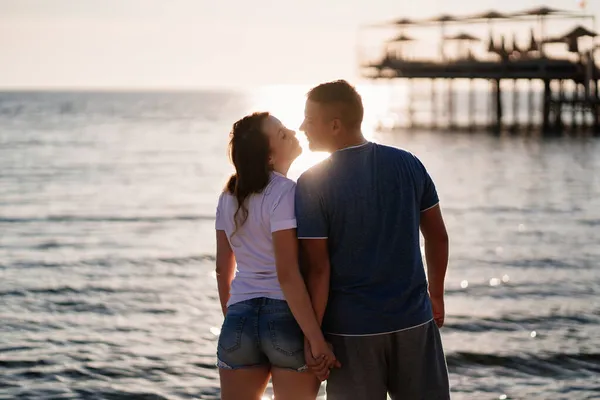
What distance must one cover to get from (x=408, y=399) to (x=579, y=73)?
152 feet

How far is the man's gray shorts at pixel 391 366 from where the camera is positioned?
387 centimetres

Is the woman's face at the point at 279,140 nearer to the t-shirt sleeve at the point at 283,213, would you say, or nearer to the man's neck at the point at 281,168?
the man's neck at the point at 281,168

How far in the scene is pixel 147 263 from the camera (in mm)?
16234

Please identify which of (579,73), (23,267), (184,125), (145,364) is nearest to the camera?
(145,364)

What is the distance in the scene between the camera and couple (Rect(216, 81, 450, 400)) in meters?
3.79

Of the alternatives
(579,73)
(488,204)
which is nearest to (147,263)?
(488,204)

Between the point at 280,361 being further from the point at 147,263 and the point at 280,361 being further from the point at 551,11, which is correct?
the point at 551,11

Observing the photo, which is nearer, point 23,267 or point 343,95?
point 343,95

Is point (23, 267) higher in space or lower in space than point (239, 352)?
lower

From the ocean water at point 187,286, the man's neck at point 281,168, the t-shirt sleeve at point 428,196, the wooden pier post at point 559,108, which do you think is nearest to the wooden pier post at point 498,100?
the wooden pier post at point 559,108

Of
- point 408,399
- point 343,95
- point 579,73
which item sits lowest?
point 408,399

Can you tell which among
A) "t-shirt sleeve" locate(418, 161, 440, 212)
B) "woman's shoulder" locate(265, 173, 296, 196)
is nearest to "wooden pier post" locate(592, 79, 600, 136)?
"t-shirt sleeve" locate(418, 161, 440, 212)

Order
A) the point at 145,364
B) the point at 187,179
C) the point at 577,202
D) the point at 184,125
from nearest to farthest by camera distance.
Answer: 1. the point at 145,364
2. the point at 577,202
3. the point at 187,179
4. the point at 184,125

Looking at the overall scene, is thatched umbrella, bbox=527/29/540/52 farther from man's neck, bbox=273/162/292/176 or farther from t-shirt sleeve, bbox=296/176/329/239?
t-shirt sleeve, bbox=296/176/329/239
